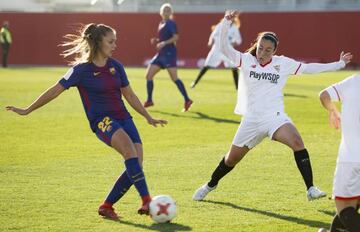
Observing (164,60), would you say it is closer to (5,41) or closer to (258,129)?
(258,129)

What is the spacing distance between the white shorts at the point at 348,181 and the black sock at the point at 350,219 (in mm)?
107

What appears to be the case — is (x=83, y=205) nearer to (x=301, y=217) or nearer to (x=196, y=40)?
(x=301, y=217)

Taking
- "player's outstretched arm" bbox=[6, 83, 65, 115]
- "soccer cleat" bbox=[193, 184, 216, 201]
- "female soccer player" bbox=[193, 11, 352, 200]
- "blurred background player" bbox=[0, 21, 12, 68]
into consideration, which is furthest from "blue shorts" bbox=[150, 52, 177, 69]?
"blurred background player" bbox=[0, 21, 12, 68]

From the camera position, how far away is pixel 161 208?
24.2ft

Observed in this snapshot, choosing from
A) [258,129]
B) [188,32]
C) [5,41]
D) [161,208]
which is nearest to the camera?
[161,208]

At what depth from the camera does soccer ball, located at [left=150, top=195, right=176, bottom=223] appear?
737 centimetres

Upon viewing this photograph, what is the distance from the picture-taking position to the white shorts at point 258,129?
28.1ft

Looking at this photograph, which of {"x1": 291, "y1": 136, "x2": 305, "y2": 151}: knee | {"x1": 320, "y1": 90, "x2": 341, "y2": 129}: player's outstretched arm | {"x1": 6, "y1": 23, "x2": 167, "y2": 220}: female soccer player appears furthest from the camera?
{"x1": 291, "y1": 136, "x2": 305, "y2": 151}: knee

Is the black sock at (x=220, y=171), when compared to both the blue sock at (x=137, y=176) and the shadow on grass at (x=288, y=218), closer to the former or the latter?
the shadow on grass at (x=288, y=218)

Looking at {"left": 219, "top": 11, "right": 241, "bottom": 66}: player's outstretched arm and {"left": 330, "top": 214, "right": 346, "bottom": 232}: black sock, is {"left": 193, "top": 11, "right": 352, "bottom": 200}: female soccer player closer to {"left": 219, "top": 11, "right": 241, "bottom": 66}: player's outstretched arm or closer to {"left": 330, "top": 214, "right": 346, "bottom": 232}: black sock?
{"left": 219, "top": 11, "right": 241, "bottom": 66}: player's outstretched arm

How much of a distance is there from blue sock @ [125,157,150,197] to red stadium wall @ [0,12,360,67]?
1283 inches

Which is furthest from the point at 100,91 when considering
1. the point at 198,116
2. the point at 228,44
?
the point at 198,116

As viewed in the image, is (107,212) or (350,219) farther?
(107,212)

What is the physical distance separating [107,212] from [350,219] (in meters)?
2.82
